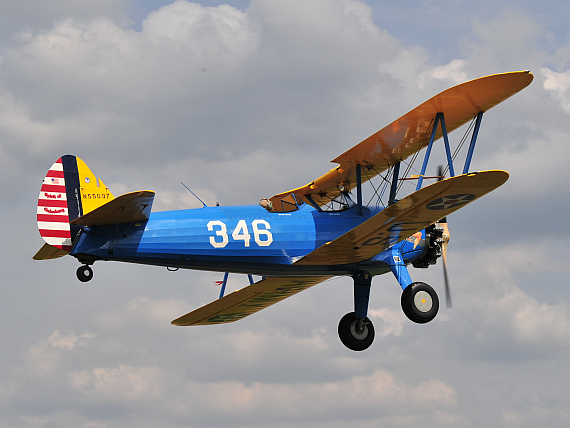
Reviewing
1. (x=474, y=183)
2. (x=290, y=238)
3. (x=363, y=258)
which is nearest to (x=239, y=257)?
(x=290, y=238)

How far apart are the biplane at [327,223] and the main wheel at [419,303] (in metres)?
0.02

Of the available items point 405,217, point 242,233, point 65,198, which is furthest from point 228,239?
point 405,217

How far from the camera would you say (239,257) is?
1444 cm

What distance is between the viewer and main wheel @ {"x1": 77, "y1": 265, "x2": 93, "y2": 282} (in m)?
12.9

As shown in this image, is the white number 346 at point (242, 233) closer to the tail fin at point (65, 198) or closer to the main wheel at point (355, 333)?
the tail fin at point (65, 198)

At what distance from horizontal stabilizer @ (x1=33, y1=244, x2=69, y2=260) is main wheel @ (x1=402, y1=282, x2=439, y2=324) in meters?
5.97

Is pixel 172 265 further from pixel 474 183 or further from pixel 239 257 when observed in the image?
pixel 474 183

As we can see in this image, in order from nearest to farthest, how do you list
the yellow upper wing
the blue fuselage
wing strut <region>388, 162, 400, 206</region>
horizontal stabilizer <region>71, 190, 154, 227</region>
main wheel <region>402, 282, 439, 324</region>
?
horizontal stabilizer <region>71, 190, 154, 227</region> < the yellow upper wing < the blue fuselage < main wheel <region>402, 282, 439, 324</region> < wing strut <region>388, 162, 400, 206</region>

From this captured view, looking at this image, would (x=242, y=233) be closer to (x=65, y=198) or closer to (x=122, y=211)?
(x=122, y=211)

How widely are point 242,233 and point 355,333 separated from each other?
366 centimetres

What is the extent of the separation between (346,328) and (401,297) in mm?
2080

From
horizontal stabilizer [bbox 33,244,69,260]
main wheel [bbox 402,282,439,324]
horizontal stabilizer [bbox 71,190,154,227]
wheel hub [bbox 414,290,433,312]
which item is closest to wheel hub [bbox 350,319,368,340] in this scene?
main wheel [bbox 402,282,439,324]

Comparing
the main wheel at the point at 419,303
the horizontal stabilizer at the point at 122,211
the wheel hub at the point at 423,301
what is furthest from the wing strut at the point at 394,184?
the horizontal stabilizer at the point at 122,211

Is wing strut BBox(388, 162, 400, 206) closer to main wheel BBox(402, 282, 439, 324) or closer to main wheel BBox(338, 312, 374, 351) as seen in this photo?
main wheel BBox(402, 282, 439, 324)
